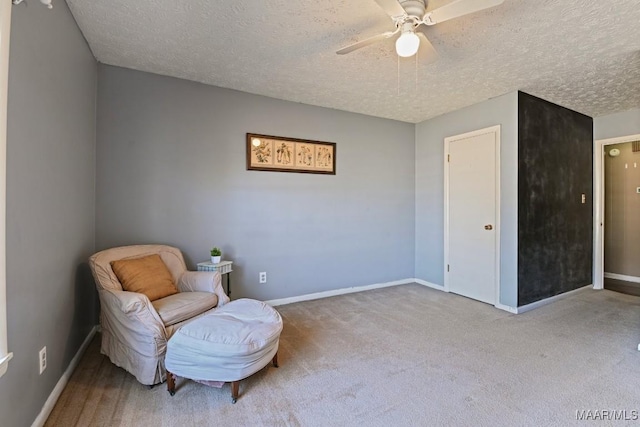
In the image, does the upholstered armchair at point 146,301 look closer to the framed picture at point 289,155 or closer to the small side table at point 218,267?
the small side table at point 218,267

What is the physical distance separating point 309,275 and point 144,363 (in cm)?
215

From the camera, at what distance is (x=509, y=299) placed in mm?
3436

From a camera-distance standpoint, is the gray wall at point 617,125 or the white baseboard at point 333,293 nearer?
the white baseboard at point 333,293

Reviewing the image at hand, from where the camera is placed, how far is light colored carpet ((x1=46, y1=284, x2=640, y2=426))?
1.72 meters

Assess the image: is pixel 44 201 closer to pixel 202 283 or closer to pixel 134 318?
pixel 134 318

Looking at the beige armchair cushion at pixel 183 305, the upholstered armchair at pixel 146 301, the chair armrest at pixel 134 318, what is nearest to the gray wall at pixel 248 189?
the upholstered armchair at pixel 146 301

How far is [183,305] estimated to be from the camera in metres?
2.20

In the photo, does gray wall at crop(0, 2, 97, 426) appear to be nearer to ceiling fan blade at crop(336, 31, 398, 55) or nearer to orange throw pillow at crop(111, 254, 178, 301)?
orange throw pillow at crop(111, 254, 178, 301)

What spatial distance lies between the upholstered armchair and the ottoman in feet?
0.54

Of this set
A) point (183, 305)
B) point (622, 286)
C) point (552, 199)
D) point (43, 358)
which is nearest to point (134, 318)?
point (183, 305)

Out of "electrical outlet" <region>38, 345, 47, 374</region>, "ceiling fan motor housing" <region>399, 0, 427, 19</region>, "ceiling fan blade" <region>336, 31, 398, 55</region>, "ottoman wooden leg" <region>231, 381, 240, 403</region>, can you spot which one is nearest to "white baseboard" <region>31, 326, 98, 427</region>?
"electrical outlet" <region>38, 345, 47, 374</region>

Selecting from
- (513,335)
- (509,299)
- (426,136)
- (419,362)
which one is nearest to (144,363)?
(419,362)

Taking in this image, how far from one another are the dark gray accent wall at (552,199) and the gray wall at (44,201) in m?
4.04

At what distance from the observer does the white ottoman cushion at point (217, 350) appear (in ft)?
5.90
